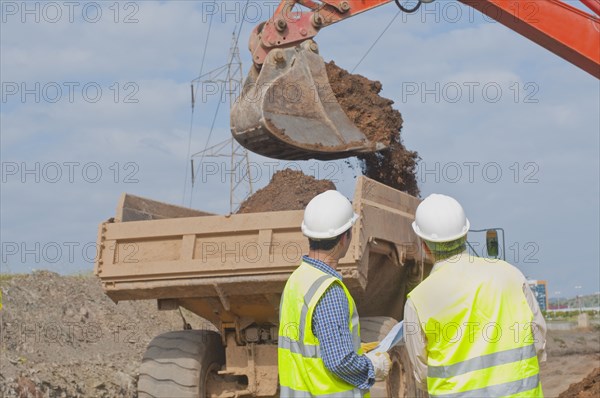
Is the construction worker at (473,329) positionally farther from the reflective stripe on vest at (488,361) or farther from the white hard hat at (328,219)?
the white hard hat at (328,219)

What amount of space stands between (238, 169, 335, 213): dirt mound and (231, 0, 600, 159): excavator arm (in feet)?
0.89

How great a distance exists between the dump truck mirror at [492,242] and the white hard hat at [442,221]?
5260mm

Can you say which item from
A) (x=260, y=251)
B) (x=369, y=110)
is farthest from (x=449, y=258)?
(x=369, y=110)

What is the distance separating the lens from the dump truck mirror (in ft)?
29.9

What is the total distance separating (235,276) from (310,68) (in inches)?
108

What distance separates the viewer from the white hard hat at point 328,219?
13.7ft

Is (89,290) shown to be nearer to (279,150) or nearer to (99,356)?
(99,356)

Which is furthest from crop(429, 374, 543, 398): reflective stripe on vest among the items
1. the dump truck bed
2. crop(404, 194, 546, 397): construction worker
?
the dump truck bed

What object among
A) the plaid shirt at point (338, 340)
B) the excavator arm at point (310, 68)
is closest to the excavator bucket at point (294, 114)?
the excavator arm at point (310, 68)

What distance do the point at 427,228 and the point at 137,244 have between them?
14.0 feet

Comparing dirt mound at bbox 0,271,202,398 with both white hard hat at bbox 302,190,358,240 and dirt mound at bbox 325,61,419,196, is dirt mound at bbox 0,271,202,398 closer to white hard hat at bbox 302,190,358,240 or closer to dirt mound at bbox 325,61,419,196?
dirt mound at bbox 325,61,419,196

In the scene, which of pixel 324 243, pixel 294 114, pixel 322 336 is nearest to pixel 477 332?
pixel 322 336

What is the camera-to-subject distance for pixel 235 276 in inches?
288

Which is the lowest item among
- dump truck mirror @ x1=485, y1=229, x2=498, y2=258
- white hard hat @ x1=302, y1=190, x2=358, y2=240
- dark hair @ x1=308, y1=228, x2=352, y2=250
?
dark hair @ x1=308, y1=228, x2=352, y2=250
